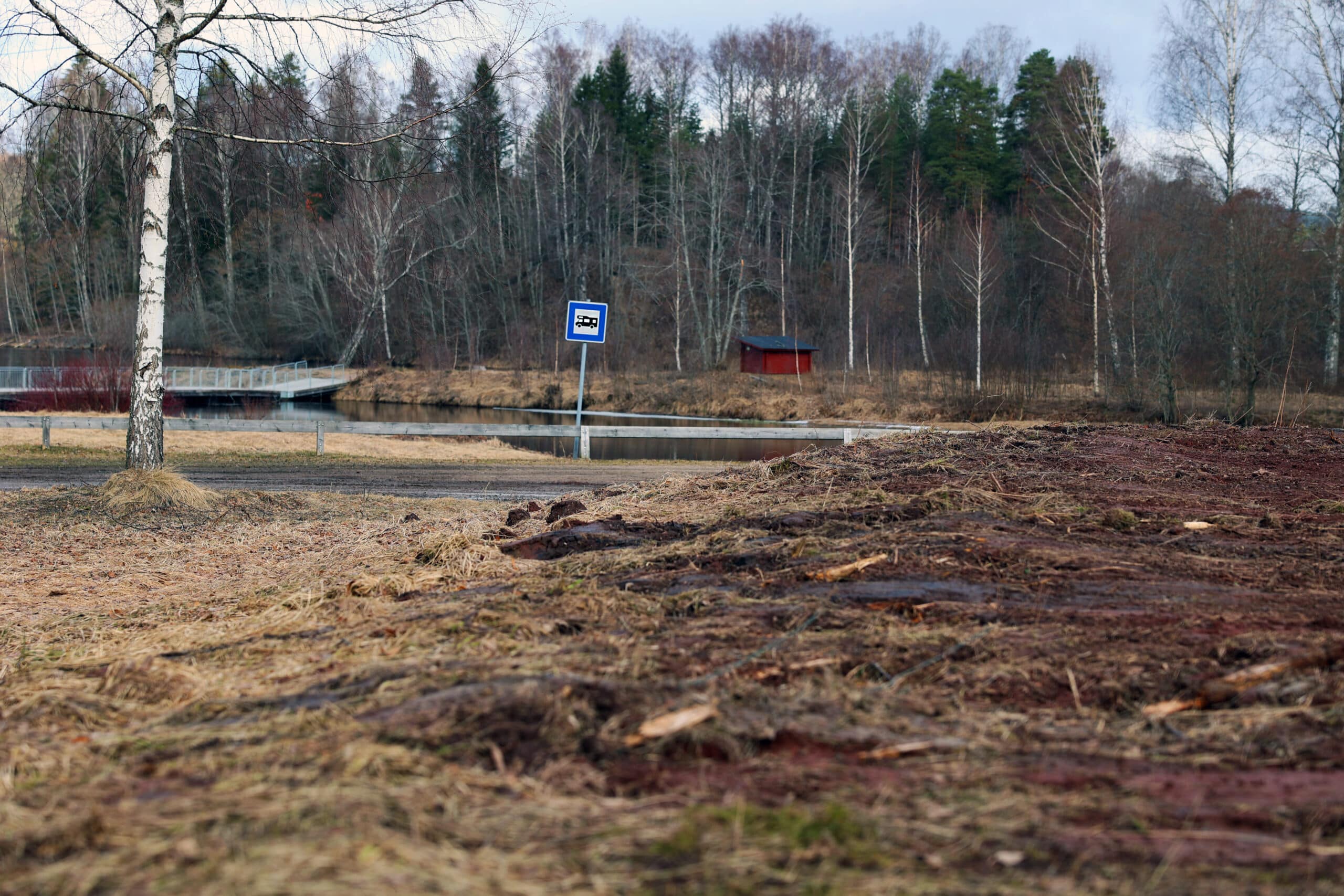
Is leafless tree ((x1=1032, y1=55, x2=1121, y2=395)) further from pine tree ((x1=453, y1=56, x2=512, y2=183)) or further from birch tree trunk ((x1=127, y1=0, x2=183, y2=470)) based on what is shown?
birch tree trunk ((x1=127, y1=0, x2=183, y2=470))

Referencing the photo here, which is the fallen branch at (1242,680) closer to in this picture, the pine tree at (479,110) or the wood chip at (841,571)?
the wood chip at (841,571)

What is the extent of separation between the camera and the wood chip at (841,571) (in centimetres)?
515

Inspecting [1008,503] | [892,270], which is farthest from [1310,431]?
[892,270]

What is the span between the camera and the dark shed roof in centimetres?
4859

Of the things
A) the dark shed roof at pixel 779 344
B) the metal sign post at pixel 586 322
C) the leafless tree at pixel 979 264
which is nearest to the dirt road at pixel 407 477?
the metal sign post at pixel 586 322

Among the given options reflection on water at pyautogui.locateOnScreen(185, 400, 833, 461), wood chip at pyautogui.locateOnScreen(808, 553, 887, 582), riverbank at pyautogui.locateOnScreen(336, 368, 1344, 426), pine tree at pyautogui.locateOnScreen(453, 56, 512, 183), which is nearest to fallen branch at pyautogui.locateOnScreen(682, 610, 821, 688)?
wood chip at pyautogui.locateOnScreen(808, 553, 887, 582)

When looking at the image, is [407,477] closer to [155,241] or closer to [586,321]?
[586,321]

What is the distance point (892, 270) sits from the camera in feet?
188

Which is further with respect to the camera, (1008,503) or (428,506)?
(428,506)

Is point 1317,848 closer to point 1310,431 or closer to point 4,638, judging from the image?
point 4,638

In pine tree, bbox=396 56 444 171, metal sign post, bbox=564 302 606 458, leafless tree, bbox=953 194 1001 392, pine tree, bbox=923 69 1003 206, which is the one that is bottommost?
metal sign post, bbox=564 302 606 458

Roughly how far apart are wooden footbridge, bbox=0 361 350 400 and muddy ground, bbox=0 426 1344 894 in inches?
1128

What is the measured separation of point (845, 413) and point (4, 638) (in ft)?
116

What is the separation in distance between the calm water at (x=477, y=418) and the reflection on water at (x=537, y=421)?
34 mm
